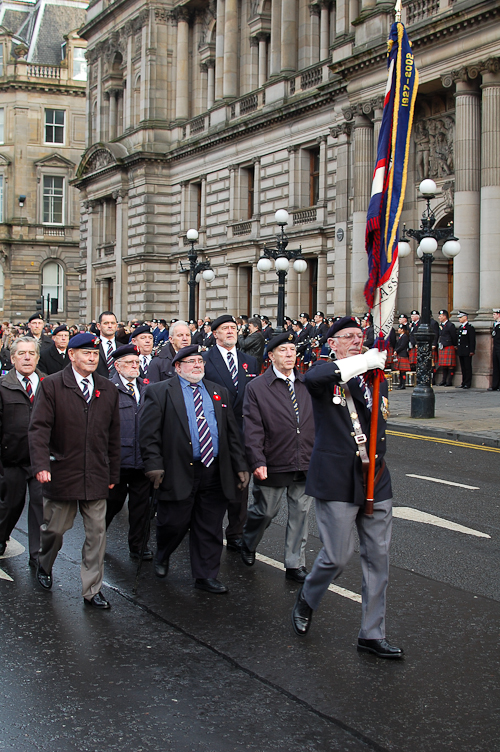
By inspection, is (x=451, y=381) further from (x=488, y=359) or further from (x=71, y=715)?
(x=71, y=715)

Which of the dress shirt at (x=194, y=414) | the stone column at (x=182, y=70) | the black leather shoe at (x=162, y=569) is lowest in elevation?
the black leather shoe at (x=162, y=569)

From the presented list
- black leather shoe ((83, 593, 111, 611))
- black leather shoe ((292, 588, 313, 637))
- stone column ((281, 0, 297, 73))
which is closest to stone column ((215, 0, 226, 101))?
stone column ((281, 0, 297, 73))

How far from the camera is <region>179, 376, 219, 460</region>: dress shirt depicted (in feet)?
23.0

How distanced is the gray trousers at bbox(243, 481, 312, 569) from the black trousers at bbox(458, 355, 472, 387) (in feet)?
60.9

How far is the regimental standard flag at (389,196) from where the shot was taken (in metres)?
5.85

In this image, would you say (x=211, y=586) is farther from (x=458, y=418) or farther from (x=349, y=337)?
(x=458, y=418)

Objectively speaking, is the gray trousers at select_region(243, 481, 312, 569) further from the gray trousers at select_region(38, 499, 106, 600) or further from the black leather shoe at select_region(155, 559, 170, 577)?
the gray trousers at select_region(38, 499, 106, 600)

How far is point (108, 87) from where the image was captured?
56.9 meters

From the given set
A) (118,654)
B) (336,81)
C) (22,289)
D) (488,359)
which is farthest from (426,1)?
(22,289)

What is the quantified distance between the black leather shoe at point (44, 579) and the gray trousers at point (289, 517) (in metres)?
1.67

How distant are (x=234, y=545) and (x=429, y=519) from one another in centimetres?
233

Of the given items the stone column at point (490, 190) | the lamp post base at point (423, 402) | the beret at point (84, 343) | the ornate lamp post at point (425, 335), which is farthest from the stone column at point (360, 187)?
the beret at point (84, 343)

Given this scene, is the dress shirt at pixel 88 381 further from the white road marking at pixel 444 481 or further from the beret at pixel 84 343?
the white road marking at pixel 444 481

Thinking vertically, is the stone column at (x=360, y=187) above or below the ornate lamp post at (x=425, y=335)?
above
